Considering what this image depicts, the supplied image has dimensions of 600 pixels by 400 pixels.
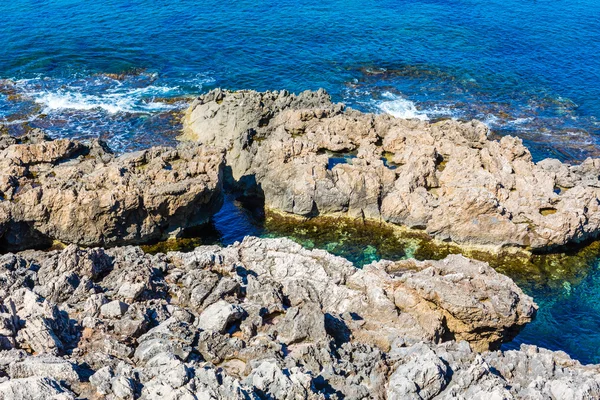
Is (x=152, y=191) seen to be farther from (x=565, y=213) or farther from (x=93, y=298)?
(x=565, y=213)

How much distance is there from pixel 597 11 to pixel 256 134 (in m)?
74.4

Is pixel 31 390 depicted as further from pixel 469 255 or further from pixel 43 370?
pixel 469 255

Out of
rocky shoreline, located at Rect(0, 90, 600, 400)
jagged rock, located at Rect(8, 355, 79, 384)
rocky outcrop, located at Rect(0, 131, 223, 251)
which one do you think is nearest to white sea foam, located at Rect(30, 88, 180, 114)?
rocky shoreline, located at Rect(0, 90, 600, 400)

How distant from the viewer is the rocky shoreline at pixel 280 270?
2242 cm

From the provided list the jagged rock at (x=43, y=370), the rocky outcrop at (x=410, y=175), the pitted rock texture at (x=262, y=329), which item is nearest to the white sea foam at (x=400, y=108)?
the rocky outcrop at (x=410, y=175)

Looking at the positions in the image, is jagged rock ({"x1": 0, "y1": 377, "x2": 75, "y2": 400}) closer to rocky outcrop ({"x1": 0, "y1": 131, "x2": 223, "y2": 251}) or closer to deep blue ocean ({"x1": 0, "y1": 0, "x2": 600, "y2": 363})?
rocky outcrop ({"x1": 0, "y1": 131, "x2": 223, "y2": 251})

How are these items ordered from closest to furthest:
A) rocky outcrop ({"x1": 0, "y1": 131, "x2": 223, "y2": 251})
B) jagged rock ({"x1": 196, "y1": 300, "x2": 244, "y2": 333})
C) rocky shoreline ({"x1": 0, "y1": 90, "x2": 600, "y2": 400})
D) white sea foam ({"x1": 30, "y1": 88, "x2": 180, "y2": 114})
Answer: rocky shoreline ({"x1": 0, "y1": 90, "x2": 600, "y2": 400}) < jagged rock ({"x1": 196, "y1": 300, "x2": 244, "y2": 333}) < rocky outcrop ({"x1": 0, "y1": 131, "x2": 223, "y2": 251}) < white sea foam ({"x1": 30, "y1": 88, "x2": 180, "y2": 114})

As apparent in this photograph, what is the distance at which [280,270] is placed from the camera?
3288cm

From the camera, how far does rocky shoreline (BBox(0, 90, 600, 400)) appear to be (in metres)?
22.4

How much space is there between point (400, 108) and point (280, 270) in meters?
43.9

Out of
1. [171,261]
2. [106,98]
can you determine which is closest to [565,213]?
[171,261]

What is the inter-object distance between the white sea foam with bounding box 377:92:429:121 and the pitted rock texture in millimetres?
38931

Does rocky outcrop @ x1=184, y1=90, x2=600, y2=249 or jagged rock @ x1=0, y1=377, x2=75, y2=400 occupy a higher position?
jagged rock @ x1=0, y1=377, x2=75, y2=400

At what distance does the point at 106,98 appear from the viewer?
7188cm
